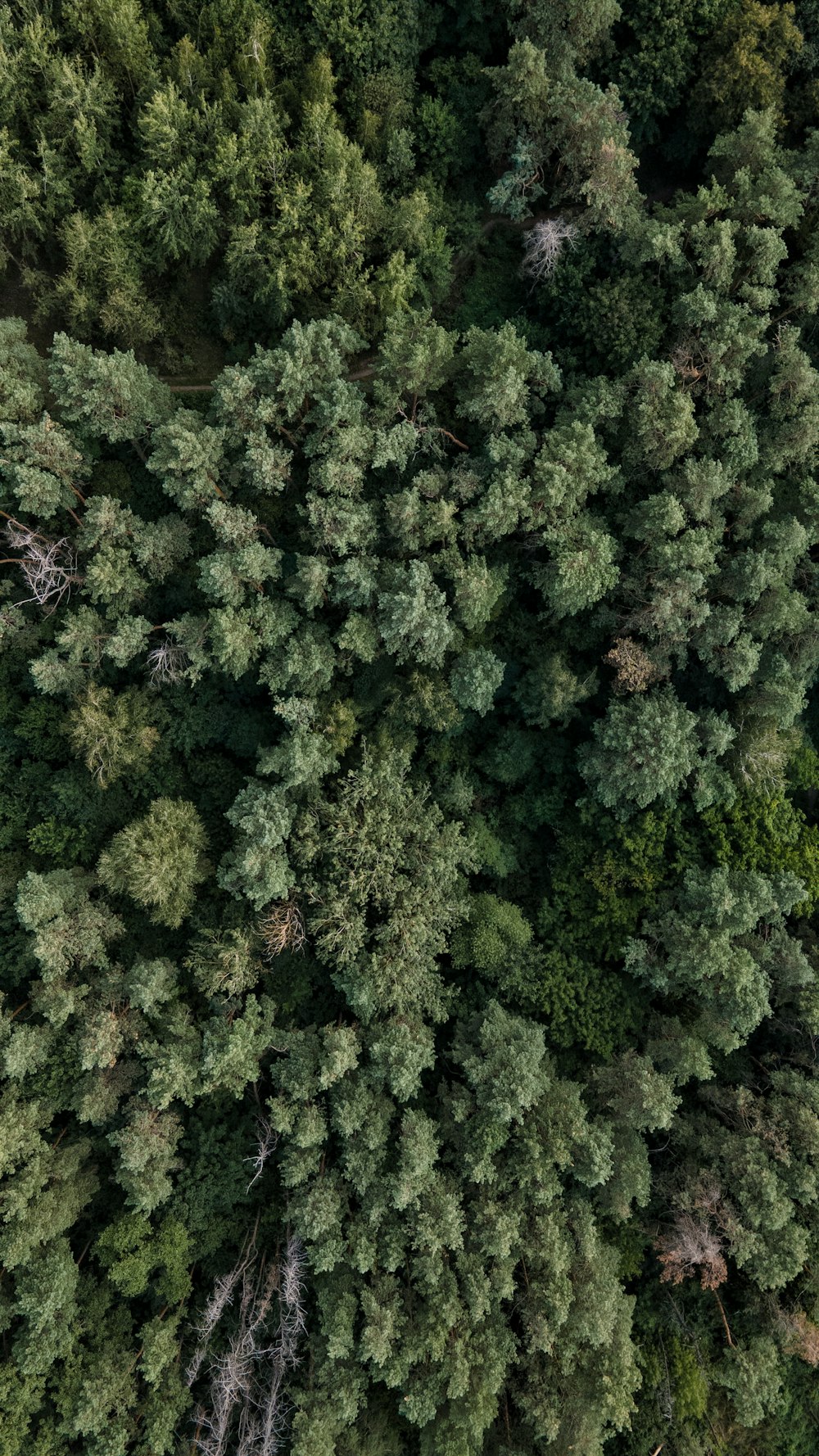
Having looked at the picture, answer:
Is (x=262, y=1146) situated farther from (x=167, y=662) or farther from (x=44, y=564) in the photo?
(x=44, y=564)

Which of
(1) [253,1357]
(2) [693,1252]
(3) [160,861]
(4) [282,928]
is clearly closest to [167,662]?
(3) [160,861]

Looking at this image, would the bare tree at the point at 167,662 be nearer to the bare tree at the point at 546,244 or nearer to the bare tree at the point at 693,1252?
the bare tree at the point at 546,244

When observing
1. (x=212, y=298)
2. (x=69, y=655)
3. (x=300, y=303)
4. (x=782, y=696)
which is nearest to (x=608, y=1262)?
(x=782, y=696)

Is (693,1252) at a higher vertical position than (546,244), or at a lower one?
lower

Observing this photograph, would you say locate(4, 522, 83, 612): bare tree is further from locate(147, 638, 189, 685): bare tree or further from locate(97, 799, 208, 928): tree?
locate(97, 799, 208, 928): tree

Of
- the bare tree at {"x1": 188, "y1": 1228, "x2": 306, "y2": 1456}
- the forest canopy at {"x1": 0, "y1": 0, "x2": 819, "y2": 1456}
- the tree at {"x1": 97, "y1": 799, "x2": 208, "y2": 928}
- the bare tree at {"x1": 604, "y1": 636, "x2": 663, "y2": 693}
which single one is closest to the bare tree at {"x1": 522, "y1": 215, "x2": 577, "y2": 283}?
the forest canopy at {"x1": 0, "y1": 0, "x2": 819, "y2": 1456}
